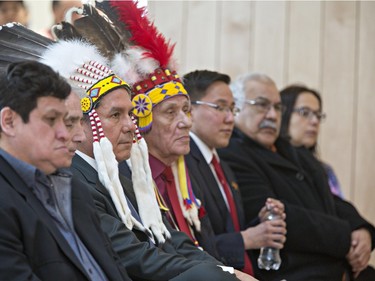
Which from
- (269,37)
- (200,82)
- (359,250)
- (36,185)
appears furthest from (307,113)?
(36,185)

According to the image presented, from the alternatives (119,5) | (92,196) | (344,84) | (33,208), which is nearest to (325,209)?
(344,84)

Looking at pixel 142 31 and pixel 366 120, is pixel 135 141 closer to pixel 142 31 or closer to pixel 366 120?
pixel 142 31

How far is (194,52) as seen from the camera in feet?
16.7

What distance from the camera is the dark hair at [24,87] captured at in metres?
2.11

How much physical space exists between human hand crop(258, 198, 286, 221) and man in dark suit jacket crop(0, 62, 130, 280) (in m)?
1.67

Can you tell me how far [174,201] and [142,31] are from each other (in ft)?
2.47

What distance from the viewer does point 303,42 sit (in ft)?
17.3

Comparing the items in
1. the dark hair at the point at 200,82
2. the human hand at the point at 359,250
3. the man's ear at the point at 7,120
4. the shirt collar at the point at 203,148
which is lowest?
the human hand at the point at 359,250

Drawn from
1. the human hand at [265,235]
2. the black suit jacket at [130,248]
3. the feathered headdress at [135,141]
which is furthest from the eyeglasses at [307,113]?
the black suit jacket at [130,248]

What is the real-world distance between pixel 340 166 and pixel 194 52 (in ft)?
4.23

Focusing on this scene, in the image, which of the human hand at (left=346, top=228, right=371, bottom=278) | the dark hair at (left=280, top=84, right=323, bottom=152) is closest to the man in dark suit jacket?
the human hand at (left=346, top=228, right=371, bottom=278)

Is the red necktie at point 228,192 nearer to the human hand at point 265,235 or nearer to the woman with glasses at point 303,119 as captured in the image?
the human hand at point 265,235

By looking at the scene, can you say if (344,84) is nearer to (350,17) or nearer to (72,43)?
(350,17)

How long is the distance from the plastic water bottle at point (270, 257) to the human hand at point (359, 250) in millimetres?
509
